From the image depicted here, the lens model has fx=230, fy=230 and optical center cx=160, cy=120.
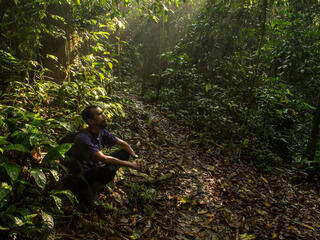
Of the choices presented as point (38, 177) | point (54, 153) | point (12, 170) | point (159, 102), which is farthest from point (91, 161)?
point (159, 102)

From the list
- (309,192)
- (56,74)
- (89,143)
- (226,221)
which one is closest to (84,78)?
(56,74)

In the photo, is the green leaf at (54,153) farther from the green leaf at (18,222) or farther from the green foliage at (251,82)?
the green foliage at (251,82)

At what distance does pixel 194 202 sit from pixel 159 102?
22.9 ft

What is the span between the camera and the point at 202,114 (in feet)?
29.8

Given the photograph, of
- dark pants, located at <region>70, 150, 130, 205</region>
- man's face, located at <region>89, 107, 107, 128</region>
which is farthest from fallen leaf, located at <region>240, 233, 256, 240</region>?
man's face, located at <region>89, 107, 107, 128</region>

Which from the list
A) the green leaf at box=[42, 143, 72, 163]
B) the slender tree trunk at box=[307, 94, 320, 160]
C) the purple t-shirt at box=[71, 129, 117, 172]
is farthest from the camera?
the slender tree trunk at box=[307, 94, 320, 160]

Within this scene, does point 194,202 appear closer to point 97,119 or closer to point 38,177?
point 97,119

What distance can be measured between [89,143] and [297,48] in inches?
296

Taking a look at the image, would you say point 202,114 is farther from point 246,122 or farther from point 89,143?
point 89,143

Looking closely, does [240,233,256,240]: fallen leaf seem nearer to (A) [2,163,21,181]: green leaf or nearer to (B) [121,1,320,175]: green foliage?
(B) [121,1,320,175]: green foliage

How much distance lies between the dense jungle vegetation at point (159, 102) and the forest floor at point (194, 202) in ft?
0.13

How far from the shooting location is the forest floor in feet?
11.3

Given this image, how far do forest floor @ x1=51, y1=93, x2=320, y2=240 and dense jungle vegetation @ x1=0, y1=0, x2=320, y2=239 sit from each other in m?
0.04

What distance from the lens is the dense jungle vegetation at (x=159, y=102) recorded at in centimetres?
280
